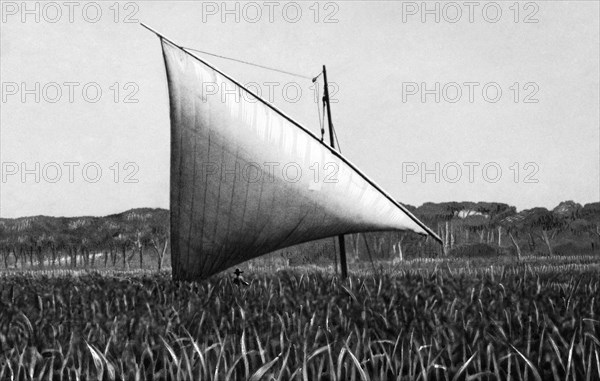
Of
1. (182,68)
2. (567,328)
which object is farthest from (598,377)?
(182,68)

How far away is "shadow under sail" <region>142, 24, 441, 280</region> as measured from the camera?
49.6 ft

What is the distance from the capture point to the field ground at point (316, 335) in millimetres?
5289

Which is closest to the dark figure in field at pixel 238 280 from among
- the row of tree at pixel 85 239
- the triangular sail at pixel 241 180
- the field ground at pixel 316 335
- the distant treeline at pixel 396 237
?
the field ground at pixel 316 335

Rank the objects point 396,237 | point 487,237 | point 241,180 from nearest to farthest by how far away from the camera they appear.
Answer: point 241,180
point 396,237
point 487,237

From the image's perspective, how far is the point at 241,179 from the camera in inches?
595

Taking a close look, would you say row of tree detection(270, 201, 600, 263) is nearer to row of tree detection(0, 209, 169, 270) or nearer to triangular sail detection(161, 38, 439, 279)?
row of tree detection(0, 209, 169, 270)

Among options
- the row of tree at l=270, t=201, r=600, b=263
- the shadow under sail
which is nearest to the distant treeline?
the row of tree at l=270, t=201, r=600, b=263

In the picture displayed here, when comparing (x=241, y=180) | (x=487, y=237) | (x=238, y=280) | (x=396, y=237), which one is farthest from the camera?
(x=487, y=237)

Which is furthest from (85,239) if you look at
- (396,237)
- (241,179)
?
(241,179)

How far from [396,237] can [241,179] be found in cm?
6614

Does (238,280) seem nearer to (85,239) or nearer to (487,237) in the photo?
(487,237)

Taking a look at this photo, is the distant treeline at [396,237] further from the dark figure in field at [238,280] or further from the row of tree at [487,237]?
the dark figure in field at [238,280]

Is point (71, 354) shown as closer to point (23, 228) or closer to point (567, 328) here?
point (567, 328)

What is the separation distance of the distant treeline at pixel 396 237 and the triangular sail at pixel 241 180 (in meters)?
46.1
